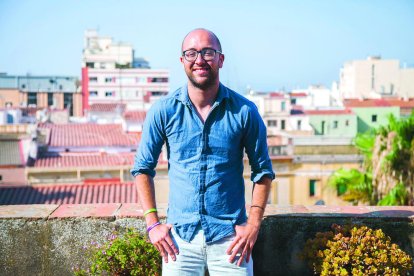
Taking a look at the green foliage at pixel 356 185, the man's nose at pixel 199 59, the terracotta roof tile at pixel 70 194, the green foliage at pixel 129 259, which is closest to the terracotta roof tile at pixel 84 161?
the terracotta roof tile at pixel 70 194

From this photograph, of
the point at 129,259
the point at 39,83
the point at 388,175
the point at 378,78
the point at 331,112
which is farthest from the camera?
the point at 39,83

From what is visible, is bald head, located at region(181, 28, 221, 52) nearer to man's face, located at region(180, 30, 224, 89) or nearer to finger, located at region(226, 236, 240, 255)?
man's face, located at region(180, 30, 224, 89)

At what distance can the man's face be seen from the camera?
118 inches

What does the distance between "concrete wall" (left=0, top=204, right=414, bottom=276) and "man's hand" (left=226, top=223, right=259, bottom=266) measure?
1096 millimetres

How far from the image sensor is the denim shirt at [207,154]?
305cm

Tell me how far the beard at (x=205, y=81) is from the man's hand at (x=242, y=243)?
0.78 metres

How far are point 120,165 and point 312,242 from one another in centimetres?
2085

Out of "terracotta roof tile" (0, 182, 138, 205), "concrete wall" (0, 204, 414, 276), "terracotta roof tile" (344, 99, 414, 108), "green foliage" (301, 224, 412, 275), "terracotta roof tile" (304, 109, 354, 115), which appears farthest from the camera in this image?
"terracotta roof tile" (344, 99, 414, 108)

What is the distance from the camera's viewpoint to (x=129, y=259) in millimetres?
3707

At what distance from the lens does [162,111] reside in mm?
3094

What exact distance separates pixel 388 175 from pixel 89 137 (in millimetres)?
26986

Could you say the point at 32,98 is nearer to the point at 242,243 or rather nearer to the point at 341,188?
the point at 341,188

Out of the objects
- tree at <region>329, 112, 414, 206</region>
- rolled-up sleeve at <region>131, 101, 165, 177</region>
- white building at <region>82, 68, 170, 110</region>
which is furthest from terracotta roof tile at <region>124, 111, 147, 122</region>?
rolled-up sleeve at <region>131, 101, 165, 177</region>

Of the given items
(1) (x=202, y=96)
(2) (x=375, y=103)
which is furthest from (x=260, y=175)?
(2) (x=375, y=103)
